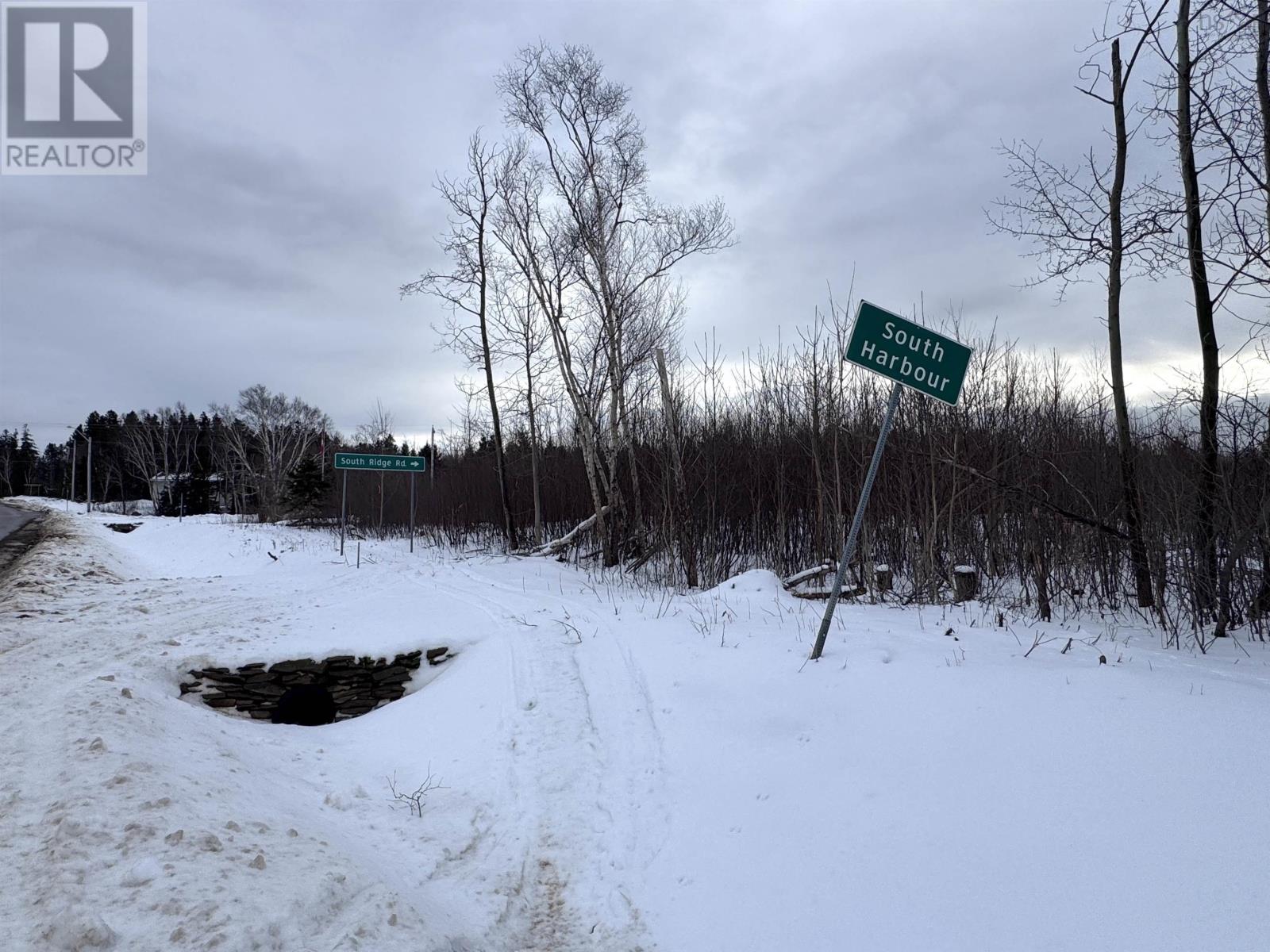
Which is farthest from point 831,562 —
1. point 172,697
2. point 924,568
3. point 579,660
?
point 172,697

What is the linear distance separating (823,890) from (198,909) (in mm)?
2686

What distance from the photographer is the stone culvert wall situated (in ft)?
21.5

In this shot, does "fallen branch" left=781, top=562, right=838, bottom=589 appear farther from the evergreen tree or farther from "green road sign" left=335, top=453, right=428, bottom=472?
the evergreen tree

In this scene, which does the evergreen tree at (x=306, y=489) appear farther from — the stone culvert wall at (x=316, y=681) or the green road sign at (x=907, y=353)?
the green road sign at (x=907, y=353)

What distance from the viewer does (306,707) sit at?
665cm

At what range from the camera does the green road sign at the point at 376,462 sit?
575 inches

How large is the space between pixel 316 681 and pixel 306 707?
584 mm

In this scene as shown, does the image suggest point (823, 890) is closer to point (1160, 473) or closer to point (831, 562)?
point (1160, 473)

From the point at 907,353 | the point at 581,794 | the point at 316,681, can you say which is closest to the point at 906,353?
the point at 907,353

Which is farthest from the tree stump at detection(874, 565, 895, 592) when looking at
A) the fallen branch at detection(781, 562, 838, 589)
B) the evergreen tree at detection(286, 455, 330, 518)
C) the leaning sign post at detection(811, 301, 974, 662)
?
the evergreen tree at detection(286, 455, 330, 518)

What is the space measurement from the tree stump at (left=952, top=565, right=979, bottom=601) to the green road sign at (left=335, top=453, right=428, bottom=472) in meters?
10.7

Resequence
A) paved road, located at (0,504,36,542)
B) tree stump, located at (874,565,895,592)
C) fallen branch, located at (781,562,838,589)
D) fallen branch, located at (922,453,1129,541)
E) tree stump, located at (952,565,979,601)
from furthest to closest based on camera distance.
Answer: paved road, located at (0,504,36,542) → fallen branch, located at (781,562,838,589) → tree stump, located at (874,565,895,592) → tree stump, located at (952,565,979,601) → fallen branch, located at (922,453,1129,541)

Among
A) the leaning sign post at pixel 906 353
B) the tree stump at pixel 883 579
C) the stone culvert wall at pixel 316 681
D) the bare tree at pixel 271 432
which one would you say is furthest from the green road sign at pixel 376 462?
the bare tree at pixel 271 432

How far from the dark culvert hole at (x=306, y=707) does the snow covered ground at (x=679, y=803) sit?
724mm
